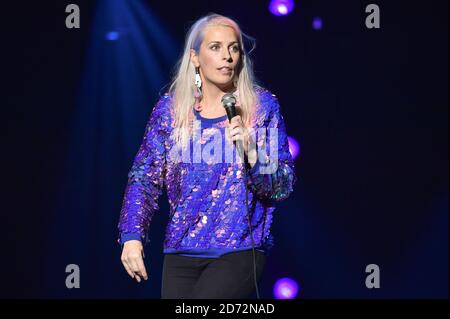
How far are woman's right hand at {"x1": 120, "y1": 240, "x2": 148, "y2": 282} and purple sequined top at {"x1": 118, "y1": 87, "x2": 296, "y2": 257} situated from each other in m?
0.04

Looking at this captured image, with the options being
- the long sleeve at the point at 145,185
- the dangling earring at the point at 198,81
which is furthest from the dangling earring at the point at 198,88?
the long sleeve at the point at 145,185

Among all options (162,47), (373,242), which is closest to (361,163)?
(373,242)

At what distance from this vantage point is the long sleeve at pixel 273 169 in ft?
8.75

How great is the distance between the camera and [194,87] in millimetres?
3014

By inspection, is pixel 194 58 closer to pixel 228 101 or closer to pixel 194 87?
pixel 194 87

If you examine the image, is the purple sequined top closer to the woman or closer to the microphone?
the woman

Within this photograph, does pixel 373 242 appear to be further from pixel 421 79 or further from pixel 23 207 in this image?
pixel 23 207

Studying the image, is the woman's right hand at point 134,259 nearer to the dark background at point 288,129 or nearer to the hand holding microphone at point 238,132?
the hand holding microphone at point 238,132

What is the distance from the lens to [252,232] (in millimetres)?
2721

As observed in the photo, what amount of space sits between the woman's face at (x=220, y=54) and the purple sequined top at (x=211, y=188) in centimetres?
14

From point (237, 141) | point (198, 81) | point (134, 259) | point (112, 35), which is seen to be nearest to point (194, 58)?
point (198, 81)

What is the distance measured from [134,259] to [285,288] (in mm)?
2650

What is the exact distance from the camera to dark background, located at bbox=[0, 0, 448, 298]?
4.93 metres
